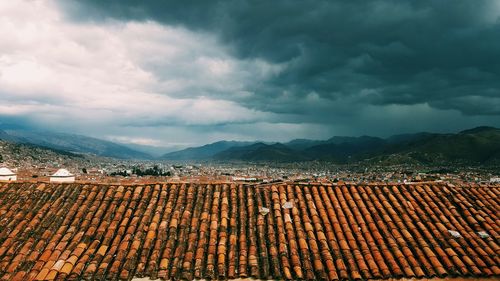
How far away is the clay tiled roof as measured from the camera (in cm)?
855

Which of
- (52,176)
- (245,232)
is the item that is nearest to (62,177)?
(52,176)

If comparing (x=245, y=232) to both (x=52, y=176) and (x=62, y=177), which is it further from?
(x=62, y=177)

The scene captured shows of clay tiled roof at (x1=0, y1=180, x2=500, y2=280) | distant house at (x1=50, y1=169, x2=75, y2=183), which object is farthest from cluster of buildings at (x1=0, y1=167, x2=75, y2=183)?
clay tiled roof at (x1=0, y1=180, x2=500, y2=280)

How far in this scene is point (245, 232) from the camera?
969cm

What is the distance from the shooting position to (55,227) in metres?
9.83

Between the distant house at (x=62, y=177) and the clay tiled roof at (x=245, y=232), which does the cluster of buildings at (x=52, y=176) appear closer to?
the distant house at (x=62, y=177)

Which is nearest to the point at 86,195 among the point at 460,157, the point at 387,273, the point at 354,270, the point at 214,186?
the point at 214,186

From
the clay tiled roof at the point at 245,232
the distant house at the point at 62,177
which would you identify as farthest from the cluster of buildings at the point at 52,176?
the clay tiled roof at the point at 245,232

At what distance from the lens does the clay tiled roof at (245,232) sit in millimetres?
8547

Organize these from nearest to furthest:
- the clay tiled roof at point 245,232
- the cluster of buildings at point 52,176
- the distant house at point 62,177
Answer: the clay tiled roof at point 245,232 → the cluster of buildings at point 52,176 → the distant house at point 62,177

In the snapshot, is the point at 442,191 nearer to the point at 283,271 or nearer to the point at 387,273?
the point at 387,273

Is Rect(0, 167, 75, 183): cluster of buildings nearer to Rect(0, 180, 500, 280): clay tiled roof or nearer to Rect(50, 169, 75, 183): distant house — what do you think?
Rect(50, 169, 75, 183): distant house

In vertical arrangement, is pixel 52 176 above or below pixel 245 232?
above

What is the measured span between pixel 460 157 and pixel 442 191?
158 metres
